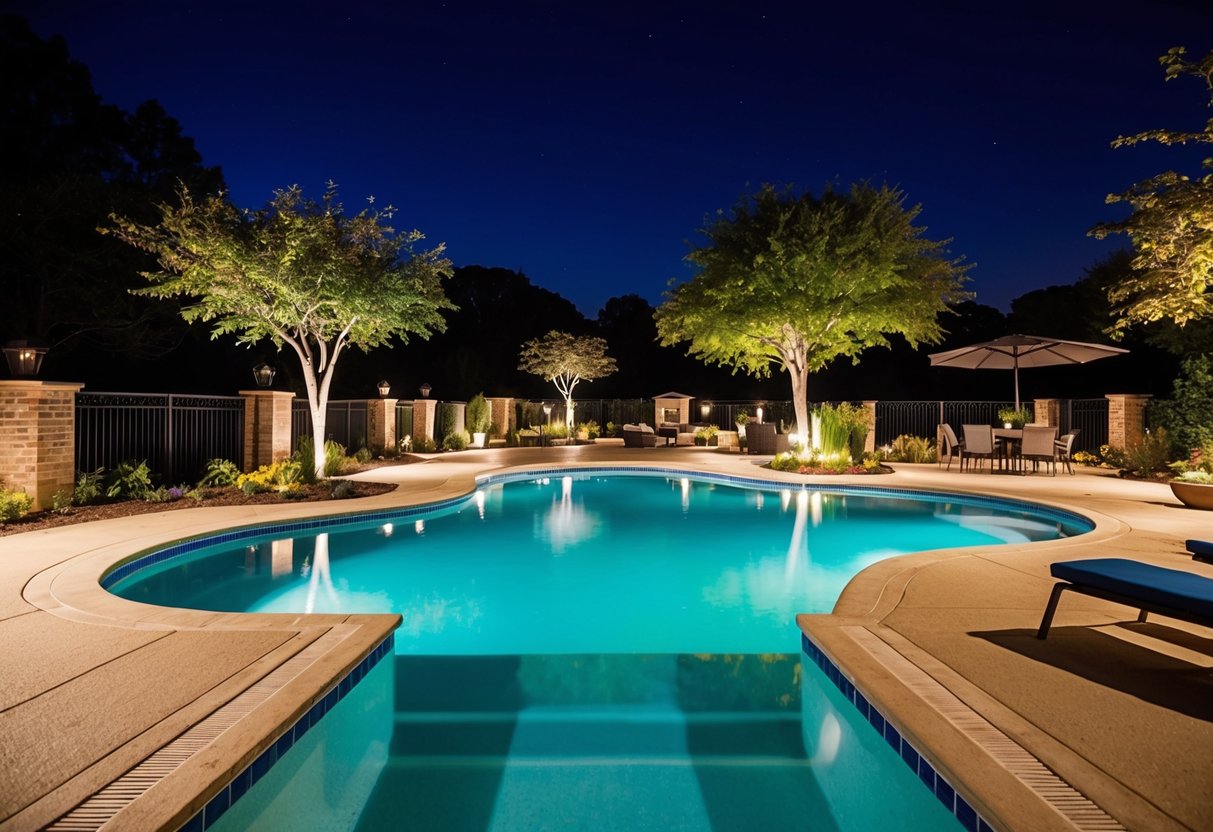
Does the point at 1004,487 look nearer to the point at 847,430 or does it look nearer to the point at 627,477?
the point at 847,430

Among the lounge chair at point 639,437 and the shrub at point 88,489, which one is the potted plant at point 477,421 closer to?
the lounge chair at point 639,437

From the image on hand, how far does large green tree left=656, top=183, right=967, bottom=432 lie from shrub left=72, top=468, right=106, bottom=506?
10.8 metres

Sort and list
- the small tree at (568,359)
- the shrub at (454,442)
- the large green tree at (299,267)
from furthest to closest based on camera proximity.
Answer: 1. the small tree at (568,359)
2. the shrub at (454,442)
3. the large green tree at (299,267)

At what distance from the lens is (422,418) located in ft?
61.6

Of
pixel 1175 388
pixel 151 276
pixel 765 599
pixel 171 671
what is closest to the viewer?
pixel 171 671

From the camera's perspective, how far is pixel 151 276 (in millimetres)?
9570

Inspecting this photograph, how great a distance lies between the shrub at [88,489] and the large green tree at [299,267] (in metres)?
2.84

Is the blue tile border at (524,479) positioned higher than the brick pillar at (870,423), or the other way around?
the brick pillar at (870,423)

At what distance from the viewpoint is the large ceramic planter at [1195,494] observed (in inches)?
306

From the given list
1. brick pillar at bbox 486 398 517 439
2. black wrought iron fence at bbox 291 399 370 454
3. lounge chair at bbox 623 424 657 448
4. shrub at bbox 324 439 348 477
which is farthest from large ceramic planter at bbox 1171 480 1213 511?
brick pillar at bbox 486 398 517 439

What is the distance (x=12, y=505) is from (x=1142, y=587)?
942cm

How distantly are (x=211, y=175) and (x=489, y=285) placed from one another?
22.4 meters

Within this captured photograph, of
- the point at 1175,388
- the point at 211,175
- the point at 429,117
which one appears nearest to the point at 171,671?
the point at 1175,388

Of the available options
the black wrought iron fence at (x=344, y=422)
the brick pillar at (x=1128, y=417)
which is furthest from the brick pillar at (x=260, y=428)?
the brick pillar at (x=1128, y=417)
